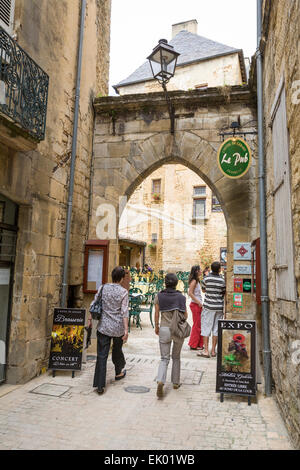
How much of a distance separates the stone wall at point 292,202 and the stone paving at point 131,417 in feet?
1.19

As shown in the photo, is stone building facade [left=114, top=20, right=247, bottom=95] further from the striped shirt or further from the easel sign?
the easel sign

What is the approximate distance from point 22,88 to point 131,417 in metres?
3.65

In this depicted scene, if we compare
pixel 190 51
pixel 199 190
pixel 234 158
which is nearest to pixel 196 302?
pixel 234 158

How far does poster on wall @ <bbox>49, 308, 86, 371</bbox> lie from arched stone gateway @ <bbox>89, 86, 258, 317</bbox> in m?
1.39

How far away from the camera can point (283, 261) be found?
3391mm

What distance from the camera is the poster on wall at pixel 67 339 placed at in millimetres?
4602

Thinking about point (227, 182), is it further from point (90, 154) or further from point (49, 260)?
point (49, 260)

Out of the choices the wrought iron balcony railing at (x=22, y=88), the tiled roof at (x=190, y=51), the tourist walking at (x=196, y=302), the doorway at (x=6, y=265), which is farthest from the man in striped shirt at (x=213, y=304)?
the tiled roof at (x=190, y=51)

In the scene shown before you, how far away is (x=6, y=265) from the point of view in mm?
4297

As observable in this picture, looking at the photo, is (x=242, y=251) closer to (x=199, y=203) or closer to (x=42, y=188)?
(x=42, y=188)

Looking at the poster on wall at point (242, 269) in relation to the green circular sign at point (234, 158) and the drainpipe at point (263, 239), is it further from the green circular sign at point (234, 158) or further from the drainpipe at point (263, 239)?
the green circular sign at point (234, 158)

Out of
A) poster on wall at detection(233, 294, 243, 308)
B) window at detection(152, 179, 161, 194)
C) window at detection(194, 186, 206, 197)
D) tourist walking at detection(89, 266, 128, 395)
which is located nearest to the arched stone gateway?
poster on wall at detection(233, 294, 243, 308)

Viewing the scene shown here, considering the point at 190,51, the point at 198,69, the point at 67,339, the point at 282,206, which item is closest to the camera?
the point at 282,206

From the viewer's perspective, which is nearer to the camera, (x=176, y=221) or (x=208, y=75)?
(x=208, y=75)
